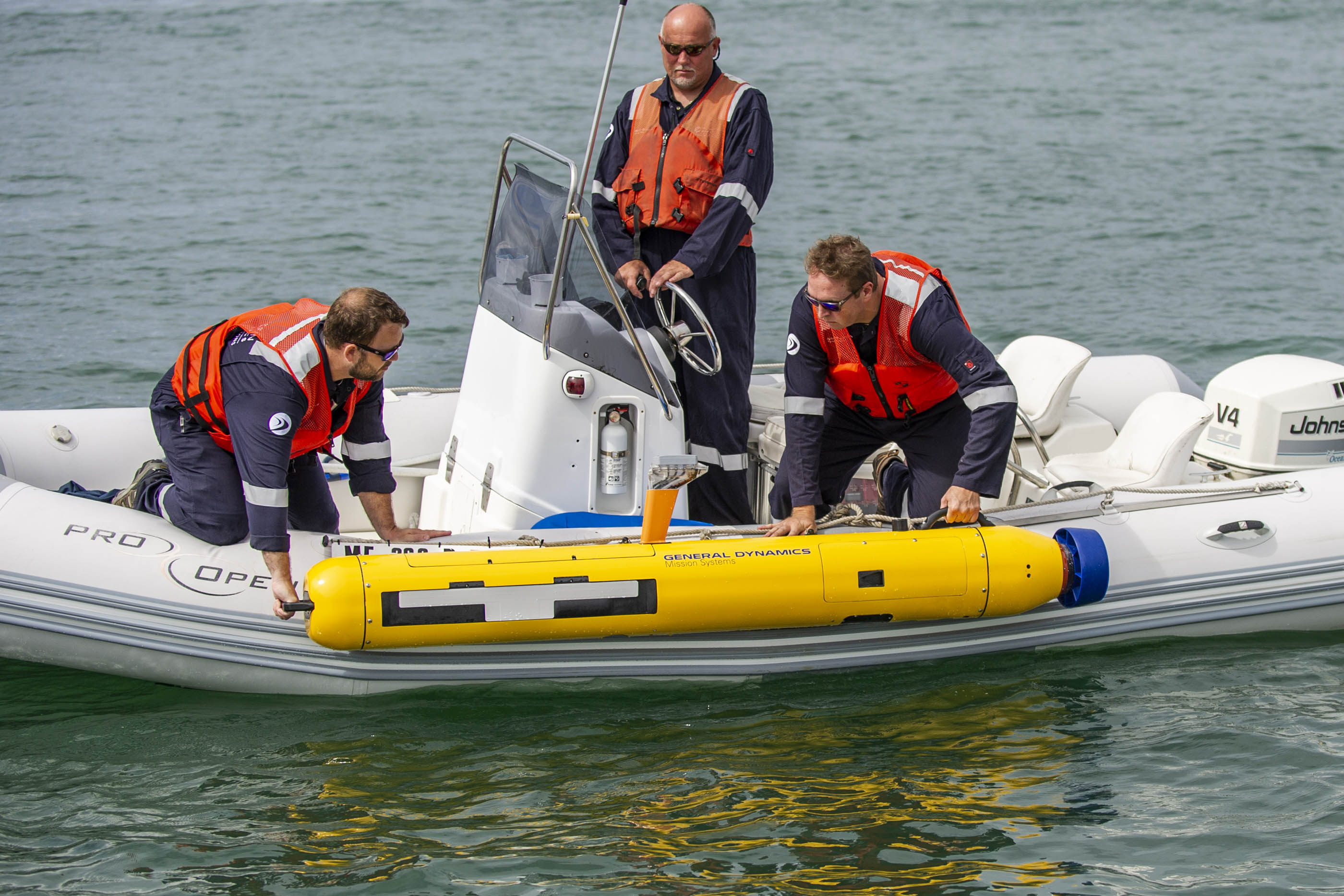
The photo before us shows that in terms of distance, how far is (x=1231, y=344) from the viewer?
327 inches

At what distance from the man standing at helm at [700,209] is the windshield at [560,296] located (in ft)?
0.48

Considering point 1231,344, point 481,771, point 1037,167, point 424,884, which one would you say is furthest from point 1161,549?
point 1037,167

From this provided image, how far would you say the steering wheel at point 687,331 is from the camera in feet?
13.2

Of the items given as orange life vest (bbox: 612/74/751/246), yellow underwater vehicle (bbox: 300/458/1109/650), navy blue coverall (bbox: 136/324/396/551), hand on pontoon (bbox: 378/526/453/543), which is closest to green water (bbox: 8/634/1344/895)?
yellow underwater vehicle (bbox: 300/458/1109/650)

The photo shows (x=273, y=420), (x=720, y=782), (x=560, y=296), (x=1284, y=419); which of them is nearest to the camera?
(x=273, y=420)

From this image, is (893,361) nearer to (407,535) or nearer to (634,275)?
(634,275)

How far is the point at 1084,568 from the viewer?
12.2 feet

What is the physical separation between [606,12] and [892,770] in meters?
17.4

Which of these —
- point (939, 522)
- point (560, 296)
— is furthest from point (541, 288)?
point (939, 522)

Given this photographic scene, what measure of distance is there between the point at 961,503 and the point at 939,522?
143mm

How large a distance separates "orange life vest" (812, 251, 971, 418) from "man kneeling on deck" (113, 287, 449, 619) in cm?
119

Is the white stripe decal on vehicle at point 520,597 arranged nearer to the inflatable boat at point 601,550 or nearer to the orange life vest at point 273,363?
the inflatable boat at point 601,550

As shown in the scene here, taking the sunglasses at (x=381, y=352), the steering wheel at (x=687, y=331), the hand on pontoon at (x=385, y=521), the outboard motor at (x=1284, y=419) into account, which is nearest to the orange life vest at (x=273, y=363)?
the sunglasses at (x=381, y=352)

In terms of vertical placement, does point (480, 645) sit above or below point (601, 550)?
below
